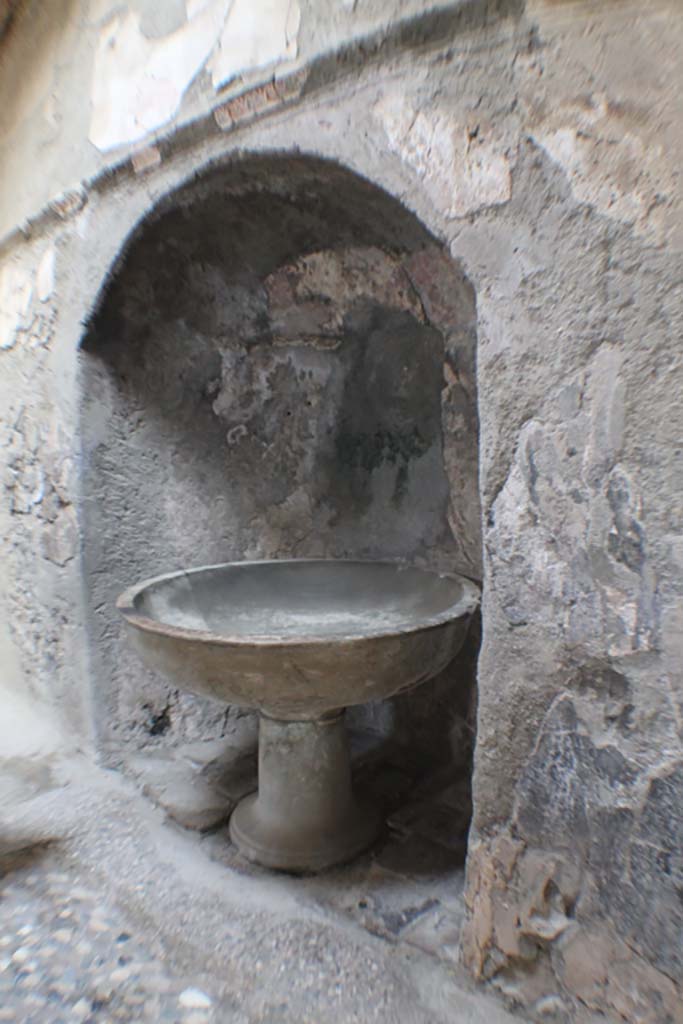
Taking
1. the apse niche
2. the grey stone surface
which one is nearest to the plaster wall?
the grey stone surface

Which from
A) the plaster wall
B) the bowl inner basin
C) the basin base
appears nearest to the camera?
the plaster wall

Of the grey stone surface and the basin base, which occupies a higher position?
the basin base

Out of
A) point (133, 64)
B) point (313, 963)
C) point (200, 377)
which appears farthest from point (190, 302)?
point (313, 963)

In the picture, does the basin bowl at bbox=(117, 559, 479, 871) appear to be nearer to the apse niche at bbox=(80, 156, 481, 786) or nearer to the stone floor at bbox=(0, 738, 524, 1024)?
the stone floor at bbox=(0, 738, 524, 1024)

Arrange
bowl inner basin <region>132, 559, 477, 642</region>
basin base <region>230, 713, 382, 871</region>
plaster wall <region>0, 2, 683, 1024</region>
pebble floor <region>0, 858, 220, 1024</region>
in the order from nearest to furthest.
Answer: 1. plaster wall <region>0, 2, 683, 1024</region>
2. pebble floor <region>0, 858, 220, 1024</region>
3. basin base <region>230, 713, 382, 871</region>
4. bowl inner basin <region>132, 559, 477, 642</region>

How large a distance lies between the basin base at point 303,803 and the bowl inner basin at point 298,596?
224 millimetres

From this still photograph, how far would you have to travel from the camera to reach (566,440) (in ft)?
2.95

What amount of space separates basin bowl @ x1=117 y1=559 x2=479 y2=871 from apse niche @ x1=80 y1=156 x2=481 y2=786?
24 centimetres

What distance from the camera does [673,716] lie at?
2.75 feet

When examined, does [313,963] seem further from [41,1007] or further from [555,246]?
[555,246]

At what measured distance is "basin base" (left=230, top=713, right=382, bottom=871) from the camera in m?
1.40

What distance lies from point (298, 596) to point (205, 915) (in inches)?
29.0

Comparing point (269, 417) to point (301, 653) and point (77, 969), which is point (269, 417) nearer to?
point (301, 653)

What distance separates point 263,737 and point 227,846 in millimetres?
249
